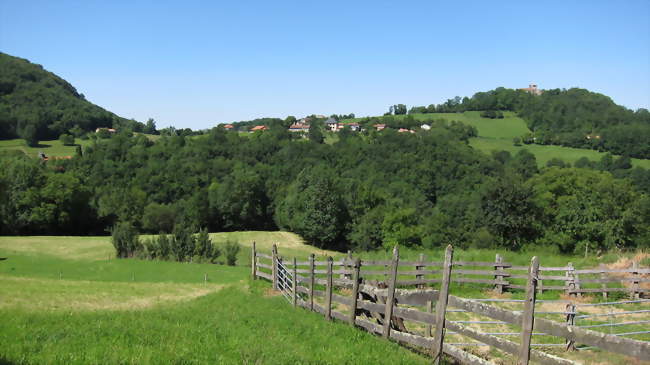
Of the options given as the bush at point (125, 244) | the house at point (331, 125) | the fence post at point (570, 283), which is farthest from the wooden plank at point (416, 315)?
the house at point (331, 125)

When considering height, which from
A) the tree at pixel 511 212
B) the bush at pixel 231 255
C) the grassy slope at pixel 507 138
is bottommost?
the bush at pixel 231 255

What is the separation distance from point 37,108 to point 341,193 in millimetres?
106237

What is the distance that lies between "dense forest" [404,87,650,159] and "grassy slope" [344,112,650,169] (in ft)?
10.3

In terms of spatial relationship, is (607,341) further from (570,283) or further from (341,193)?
(341,193)

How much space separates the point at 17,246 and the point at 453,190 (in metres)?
73.4

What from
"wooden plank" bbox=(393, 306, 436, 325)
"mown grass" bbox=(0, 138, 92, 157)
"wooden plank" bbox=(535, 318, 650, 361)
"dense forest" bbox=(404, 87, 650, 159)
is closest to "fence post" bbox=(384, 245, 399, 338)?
"wooden plank" bbox=(393, 306, 436, 325)

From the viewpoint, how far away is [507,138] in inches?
4774

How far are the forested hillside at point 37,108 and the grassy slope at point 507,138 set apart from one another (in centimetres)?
11228

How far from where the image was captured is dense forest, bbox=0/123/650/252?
152 ft

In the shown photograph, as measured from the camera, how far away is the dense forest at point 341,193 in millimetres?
46438

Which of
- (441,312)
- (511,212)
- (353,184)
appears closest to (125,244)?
(511,212)

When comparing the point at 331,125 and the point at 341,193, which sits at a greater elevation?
the point at 331,125

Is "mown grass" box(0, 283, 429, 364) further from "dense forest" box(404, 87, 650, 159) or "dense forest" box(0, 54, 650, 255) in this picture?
"dense forest" box(404, 87, 650, 159)

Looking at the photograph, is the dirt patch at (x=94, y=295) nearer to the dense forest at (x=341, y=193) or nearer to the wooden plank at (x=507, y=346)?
the wooden plank at (x=507, y=346)
